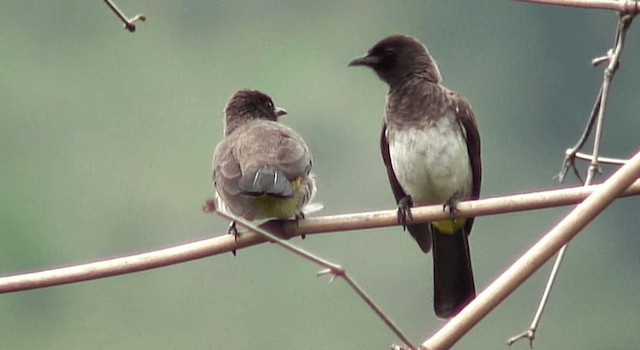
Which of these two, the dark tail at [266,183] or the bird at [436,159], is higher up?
the bird at [436,159]

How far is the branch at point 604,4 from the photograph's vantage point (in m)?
3.36

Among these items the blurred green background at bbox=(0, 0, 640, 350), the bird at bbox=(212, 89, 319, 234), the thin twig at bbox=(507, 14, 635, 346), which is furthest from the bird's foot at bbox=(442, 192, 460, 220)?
the blurred green background at bbox=(0, 0, 640, 350)

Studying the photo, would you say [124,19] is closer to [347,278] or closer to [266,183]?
[347,278]

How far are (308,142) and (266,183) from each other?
11810mm

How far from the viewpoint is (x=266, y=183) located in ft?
14.6

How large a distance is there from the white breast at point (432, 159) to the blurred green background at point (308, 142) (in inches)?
373

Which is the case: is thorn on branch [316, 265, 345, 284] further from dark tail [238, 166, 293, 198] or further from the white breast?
the white breast

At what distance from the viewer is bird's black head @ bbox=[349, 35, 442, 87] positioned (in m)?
5.60

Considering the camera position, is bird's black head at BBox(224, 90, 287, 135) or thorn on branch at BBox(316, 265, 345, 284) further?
bird's black head at BBox(224, 90, 287, 135)

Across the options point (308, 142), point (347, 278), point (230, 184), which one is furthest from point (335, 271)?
point (308, 142)

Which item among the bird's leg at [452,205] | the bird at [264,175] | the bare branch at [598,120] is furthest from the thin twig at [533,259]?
the bird at [264,175]

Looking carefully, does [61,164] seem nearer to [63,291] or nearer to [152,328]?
[63,291]

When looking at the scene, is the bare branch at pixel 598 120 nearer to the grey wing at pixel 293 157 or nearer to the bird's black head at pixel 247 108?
the grey wing at pixel 293 157

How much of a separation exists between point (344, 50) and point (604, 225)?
201 inches
